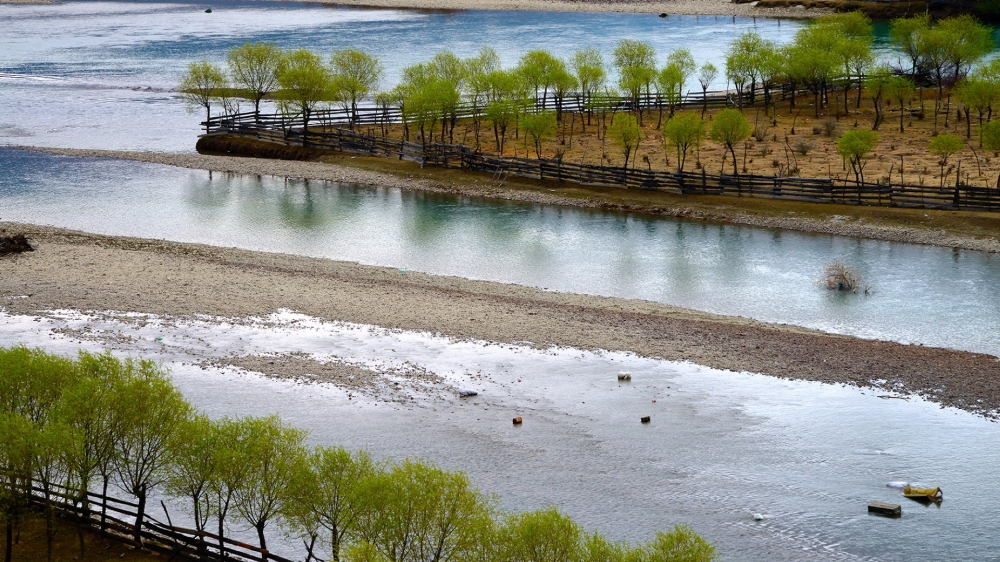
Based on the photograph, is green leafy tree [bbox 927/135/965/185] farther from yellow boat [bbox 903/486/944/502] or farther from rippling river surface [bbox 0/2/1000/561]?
yellow boat [bbox 903/486/944/502]

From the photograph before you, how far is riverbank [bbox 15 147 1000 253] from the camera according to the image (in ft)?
140

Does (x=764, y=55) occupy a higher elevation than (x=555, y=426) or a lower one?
higher

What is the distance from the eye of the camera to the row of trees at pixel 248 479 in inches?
652

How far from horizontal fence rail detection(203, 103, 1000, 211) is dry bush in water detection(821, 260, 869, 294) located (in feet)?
32.0

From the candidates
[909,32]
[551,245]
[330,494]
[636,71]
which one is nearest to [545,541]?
[330,494]

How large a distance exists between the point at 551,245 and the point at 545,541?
2866 cm

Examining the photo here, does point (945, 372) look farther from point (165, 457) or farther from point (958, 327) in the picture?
point (165, 457)

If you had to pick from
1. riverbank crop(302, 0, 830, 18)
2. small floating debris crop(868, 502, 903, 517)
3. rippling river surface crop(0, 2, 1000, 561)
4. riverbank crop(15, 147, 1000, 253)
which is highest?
riverbank crop(302, 0, 830, 18)

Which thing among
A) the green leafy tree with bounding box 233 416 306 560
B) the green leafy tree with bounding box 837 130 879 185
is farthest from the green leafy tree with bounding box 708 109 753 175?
the green leafy tree with bounding box 233 416 306 560

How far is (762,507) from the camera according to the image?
22391mm

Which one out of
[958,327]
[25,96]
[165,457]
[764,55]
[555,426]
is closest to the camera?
[165,457]

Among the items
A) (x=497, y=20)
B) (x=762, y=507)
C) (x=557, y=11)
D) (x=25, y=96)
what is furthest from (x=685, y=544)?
(x=557, y=11)

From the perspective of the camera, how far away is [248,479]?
19031 millimetres

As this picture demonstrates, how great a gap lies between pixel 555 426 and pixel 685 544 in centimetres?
1095
